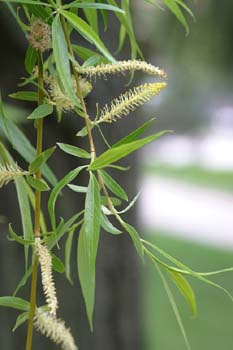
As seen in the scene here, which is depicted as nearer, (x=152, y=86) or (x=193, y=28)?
(x=152, y=86)

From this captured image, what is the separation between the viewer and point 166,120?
9.73 meters

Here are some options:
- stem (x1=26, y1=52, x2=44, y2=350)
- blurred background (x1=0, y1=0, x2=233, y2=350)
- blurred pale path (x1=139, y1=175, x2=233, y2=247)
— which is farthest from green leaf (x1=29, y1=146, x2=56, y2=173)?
blurred pale path (x1=139, y1=175, x2=233, y2=247)

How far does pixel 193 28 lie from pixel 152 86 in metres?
1.85

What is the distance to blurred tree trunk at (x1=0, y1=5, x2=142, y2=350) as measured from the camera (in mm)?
1222

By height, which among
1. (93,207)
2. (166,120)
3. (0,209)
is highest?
(166,120)

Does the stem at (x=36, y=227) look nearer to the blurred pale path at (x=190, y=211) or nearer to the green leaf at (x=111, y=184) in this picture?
the green leaf at (x=111, y=184)

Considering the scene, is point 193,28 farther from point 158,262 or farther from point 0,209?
point 158,262

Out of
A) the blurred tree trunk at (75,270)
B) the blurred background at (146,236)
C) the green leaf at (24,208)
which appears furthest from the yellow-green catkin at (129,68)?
the blurred tree trunk at (75,270)

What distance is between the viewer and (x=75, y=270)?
127cm

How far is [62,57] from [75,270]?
0.95 meters

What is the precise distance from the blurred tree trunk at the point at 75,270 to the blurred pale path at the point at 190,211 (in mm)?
3149

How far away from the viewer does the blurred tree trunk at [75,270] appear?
1.22 meters

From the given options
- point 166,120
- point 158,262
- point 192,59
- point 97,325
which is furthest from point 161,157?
point 158,262

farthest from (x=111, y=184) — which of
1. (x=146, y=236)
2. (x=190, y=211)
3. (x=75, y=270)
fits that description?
(x=190, y=211)
